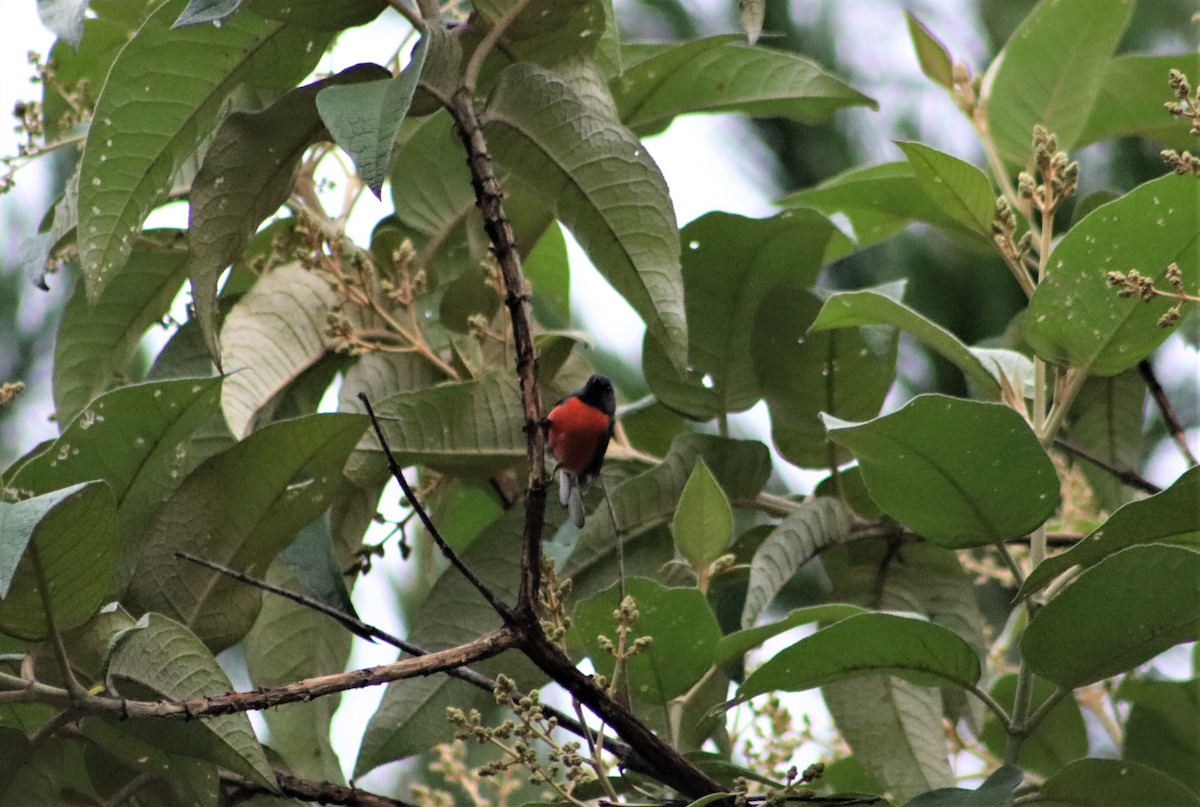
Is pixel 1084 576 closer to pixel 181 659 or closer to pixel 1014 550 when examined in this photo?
pixel 181 659

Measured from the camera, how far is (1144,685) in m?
2.14

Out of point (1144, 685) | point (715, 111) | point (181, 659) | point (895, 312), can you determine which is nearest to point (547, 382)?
point (715, 111)

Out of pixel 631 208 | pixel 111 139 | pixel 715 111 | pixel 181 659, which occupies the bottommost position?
pixel 181 659

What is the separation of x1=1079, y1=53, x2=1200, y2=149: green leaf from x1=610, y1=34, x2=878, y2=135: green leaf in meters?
0.57

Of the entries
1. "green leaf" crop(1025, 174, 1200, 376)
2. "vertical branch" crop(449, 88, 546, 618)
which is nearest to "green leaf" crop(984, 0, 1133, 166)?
"green leaf" crop(1025, 174, 1200, 376)

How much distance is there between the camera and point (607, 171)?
1.83 metres

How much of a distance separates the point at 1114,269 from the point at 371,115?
0.99 meters

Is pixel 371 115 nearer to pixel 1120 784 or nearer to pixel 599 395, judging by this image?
pixel 599 395

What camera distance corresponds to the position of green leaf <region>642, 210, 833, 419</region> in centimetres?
221

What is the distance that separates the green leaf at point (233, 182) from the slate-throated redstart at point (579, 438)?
514mm

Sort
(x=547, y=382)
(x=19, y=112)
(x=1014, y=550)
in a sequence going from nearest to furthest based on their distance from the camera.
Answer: (x=19, y=112)
(x=547, y=382)
(x=1014, y=550)

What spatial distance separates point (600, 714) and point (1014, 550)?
5.11ft

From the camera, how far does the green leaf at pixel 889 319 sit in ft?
5.98

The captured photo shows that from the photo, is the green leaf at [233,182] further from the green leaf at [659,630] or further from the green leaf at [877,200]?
the green leaf at [877,200]
